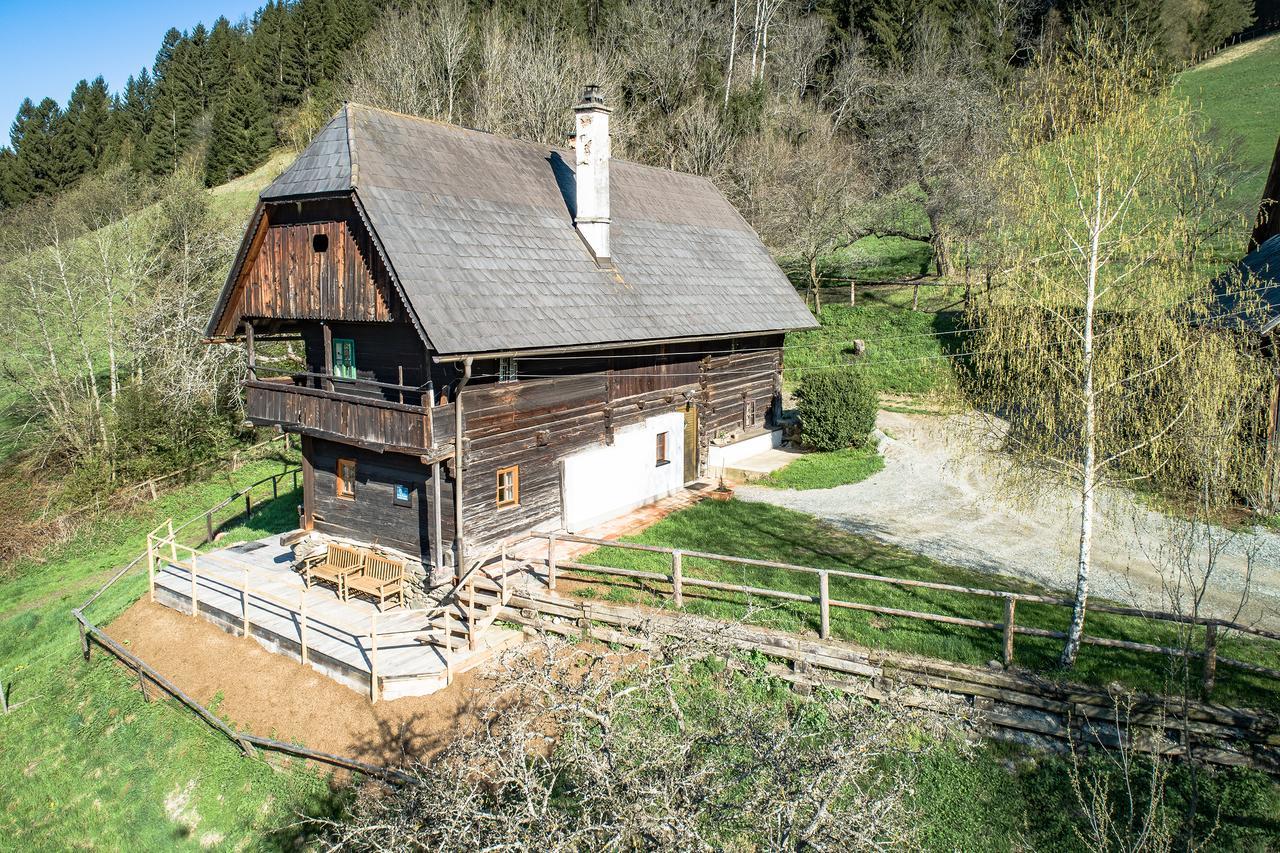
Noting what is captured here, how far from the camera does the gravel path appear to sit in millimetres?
14375

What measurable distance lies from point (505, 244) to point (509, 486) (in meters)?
5.28

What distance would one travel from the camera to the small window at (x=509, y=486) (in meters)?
16.8

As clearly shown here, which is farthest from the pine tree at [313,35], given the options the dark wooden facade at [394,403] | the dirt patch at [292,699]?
the dirt patch at [292,699]

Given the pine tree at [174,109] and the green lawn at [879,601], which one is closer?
the green lawn at [879,601]

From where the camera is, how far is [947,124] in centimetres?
3991

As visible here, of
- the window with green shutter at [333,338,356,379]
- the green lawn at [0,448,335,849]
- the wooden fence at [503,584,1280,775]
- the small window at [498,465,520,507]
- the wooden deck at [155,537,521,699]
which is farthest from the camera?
the window with green shutter at [333,338,356,379]

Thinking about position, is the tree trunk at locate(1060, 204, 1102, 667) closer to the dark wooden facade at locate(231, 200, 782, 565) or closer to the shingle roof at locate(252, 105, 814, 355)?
the shingle roof at locate(252, 105, 814, 355)

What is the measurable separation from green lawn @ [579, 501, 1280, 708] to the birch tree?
37.5 inches

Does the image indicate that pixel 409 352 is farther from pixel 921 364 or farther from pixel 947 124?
pixel 947 124

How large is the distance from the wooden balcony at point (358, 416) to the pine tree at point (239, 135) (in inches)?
1991

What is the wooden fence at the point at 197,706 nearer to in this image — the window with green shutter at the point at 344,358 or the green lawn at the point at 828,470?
the window with green shutter at the point at 344,358

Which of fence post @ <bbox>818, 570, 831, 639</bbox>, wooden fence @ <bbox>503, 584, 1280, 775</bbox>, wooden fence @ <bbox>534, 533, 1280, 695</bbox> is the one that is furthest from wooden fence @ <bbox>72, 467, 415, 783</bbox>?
fence post @ <bbox>818, 570, 831, 639</bbox>

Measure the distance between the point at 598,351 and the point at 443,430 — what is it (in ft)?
15.2

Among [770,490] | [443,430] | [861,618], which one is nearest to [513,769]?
[861,618]
